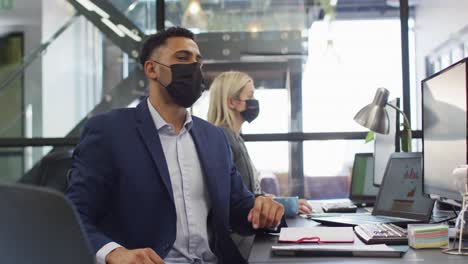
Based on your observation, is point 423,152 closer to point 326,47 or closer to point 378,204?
point 378,204

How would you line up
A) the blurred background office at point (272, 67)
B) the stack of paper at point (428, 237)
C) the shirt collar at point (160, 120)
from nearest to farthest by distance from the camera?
the stack of paper at point (428, 237)
the shirt collar at point (160, 120)
the blurred background office at point (272, 67)

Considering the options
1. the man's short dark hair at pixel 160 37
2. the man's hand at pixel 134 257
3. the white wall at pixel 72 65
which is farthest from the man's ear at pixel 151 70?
the white wall at pixel 72 65

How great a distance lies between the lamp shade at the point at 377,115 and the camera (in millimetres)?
2424

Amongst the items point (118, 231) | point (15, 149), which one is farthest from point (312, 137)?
point (118, 231)

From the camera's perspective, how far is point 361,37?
4410mm

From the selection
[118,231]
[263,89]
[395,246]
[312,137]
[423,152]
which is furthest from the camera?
[263,89]

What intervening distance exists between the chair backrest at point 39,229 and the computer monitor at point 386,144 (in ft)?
6.56

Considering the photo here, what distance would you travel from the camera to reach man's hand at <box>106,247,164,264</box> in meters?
1.32

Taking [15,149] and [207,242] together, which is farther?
[15,149]

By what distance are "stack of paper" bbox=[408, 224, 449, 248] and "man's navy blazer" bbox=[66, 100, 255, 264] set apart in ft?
1.65

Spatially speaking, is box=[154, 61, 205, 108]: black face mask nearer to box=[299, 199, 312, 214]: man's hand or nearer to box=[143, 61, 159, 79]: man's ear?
box=[143, 61, 159, 79]: man's ear

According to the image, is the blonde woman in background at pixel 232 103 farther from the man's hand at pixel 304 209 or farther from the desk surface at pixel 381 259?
the desk surface at pixel 381 259

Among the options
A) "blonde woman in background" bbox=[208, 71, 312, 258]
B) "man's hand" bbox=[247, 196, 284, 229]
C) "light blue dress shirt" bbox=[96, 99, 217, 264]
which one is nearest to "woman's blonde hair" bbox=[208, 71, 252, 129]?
"blonde woman in background" bbox=[208, 71, 312, 258]

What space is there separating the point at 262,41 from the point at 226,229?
2.90 meters
